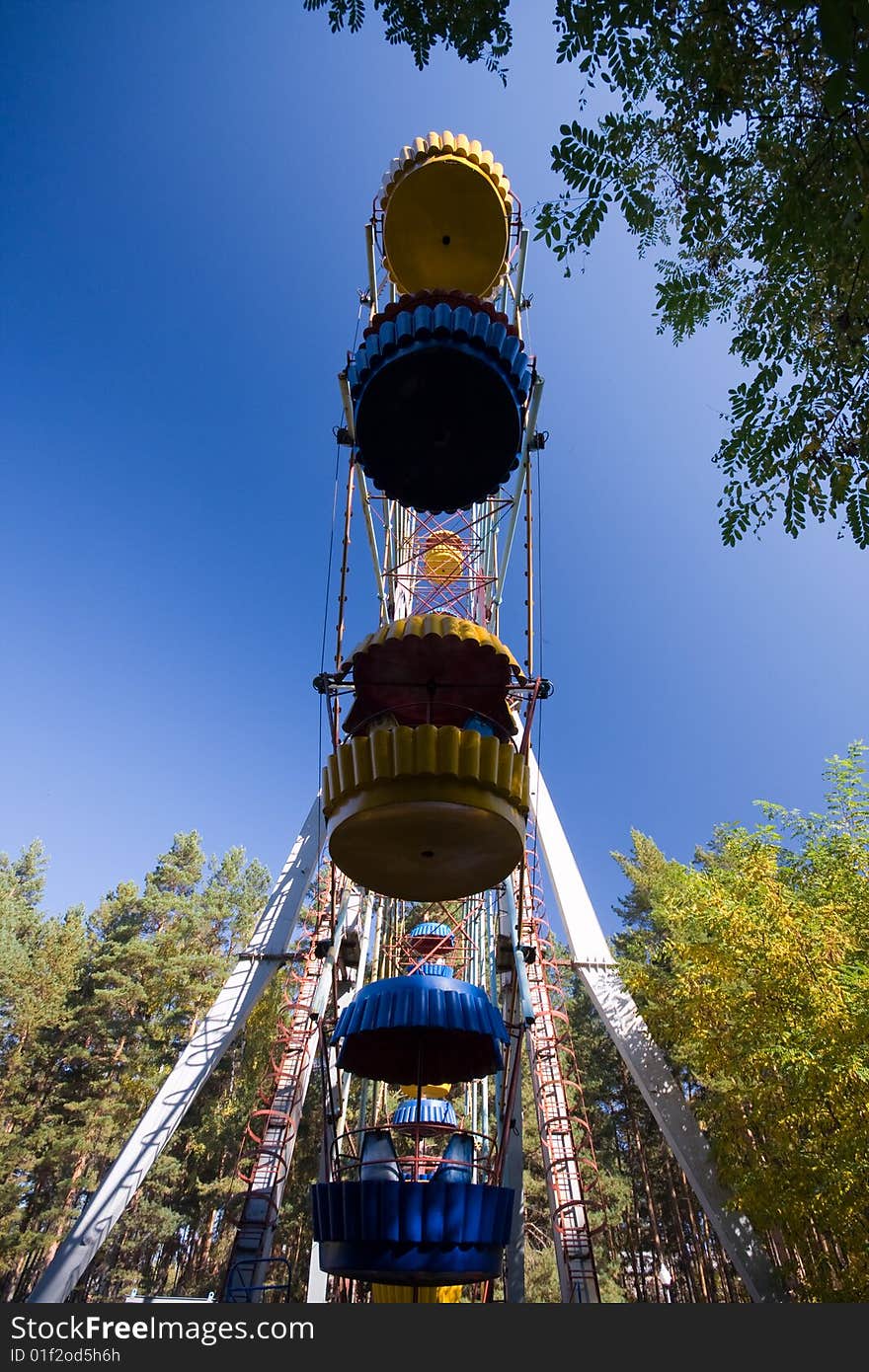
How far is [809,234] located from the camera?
3316mm

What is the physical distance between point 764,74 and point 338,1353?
648cm

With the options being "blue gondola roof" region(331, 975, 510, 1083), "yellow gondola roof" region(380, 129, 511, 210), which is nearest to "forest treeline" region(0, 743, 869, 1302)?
"blue gondola roof" region(331, 975, 510, 1083)

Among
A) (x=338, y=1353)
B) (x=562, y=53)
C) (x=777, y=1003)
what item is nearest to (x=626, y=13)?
(x=562, y=53)

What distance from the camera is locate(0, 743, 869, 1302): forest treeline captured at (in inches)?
367

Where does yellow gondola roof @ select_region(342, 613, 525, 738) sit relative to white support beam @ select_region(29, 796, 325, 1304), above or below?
above

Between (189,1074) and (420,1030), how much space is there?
243 inches

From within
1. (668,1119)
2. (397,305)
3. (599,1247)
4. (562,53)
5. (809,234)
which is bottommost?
(599,1247)

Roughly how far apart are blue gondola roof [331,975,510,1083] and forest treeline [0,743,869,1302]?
Answer: 4007 millimetres

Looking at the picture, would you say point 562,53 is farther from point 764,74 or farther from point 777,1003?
point 777,1003

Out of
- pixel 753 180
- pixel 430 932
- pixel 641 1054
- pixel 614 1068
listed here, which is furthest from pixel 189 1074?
pixel 614 1068

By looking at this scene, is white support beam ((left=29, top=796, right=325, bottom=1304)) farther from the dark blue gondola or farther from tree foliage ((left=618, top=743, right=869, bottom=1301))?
tree foliage ((left=618, top=743, right=869, bottom=1301))

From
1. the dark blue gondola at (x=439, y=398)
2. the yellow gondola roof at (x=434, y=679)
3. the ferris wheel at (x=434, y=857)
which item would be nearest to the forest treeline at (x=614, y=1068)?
Result: the ferris wheel at (x=434, y=857)

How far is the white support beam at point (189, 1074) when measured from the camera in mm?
10352

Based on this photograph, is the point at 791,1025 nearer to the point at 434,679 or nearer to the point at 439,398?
the point at 434,679
